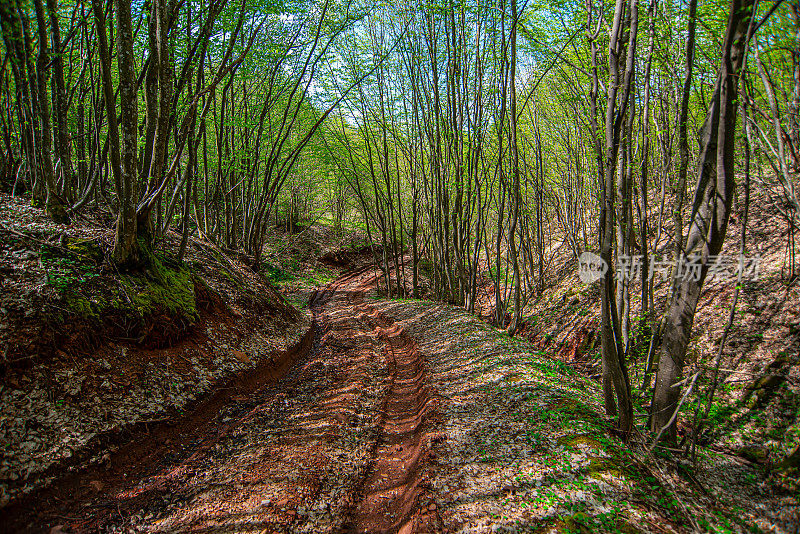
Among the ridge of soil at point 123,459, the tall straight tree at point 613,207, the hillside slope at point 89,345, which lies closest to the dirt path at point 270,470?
the ridge of soil at point 123,459

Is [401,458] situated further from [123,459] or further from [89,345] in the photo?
[89,345]

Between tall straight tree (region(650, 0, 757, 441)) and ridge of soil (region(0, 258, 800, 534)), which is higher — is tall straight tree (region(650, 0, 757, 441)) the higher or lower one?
the higher one

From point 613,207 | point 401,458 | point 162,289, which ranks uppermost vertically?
point 613,207

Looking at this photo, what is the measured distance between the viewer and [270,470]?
3248 millimetres

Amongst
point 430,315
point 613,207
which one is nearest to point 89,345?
point 613,207

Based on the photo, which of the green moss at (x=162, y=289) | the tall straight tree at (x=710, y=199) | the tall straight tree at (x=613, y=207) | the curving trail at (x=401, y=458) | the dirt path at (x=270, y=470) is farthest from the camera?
the green moss at (x=162, y=289)

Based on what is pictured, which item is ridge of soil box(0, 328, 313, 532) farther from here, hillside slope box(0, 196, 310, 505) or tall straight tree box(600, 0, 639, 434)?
tall straight tree box(600, 0, 639, 434)

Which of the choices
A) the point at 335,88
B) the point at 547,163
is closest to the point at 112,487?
the point at 335,88

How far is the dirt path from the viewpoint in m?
2.64

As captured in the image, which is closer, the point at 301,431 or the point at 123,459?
the point at 123,459

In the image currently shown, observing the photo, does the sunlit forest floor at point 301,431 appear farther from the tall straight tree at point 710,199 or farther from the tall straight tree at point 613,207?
the tall straight tree at point 710,199

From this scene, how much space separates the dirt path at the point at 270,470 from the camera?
8.66 feet

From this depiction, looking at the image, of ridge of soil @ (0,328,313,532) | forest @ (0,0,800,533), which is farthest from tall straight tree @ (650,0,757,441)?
ridge of soil @ (0,328,313,532)

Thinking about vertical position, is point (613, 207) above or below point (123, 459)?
above
